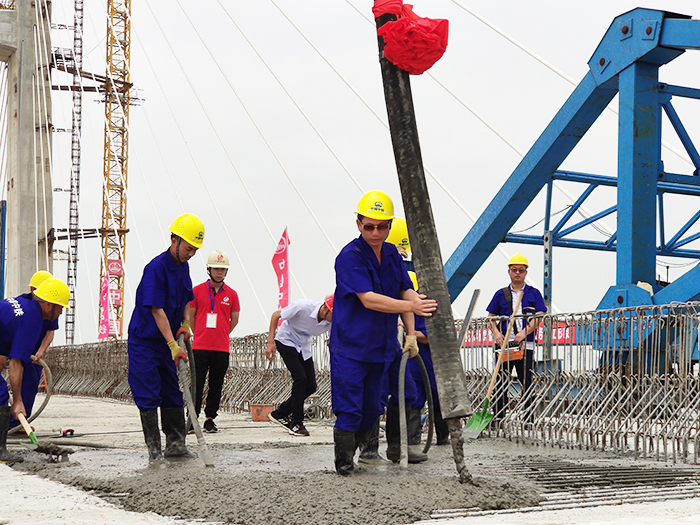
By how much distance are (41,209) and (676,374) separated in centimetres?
2418

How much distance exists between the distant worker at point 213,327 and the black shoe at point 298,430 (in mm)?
914

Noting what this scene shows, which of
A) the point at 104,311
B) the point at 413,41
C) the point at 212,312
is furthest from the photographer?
the point at 104,311

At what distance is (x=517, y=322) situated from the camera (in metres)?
8.60

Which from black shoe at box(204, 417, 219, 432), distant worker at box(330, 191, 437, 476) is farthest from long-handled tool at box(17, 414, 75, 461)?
black shoe at box(204, 417, 219, 432)

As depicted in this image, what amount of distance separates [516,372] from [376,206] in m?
3.95

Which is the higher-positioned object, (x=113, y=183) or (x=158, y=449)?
(x=113, y=183)

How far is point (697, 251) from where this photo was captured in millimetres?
16188

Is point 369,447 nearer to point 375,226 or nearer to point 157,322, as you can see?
point 375,226

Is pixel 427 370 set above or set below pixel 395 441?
above

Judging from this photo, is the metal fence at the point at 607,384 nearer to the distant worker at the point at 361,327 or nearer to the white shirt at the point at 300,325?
the white shirt at the point at 300,325

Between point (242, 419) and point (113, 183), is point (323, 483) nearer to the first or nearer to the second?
point (242, 419)

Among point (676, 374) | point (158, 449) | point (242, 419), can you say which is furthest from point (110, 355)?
point (676, 374)

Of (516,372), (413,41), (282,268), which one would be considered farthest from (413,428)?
(282,268)

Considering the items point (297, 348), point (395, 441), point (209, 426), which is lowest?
point (209, 426)
